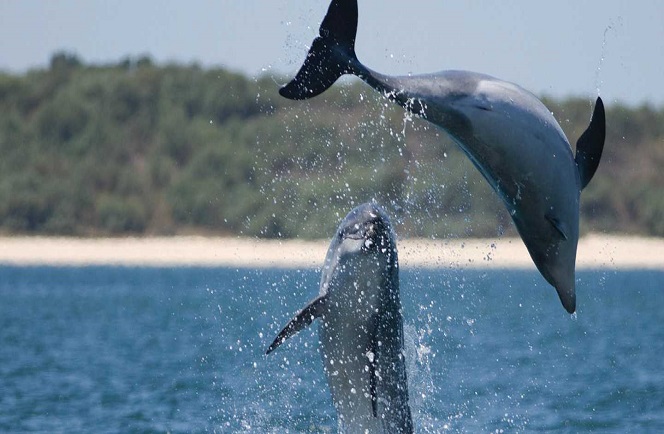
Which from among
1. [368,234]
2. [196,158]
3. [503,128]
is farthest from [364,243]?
[196,158]

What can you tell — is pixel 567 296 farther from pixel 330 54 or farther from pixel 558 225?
pixel 330 54

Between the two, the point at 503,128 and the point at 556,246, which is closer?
the point at 503,128

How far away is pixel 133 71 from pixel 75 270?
15.3 metres

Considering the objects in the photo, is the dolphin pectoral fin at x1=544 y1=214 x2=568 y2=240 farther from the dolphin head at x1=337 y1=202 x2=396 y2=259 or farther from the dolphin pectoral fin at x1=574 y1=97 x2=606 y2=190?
the dolphin head at x1=337 y1=202 x2=396 y2=259

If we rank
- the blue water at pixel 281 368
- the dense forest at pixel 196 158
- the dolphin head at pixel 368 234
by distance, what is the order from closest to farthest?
the dolphin head at pixel 368 234 → the blue water at pixel 281 368 → the dense forest at pixel 196 158

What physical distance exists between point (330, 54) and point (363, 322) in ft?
8.67

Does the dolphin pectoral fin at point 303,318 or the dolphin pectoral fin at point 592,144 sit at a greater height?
the dolphin pectoral fin at point 592,144

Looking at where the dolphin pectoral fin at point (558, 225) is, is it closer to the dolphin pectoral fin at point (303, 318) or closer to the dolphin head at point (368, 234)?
the dolphin head at point (368, 234)

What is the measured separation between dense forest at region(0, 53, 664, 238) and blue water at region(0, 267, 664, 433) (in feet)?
79.3

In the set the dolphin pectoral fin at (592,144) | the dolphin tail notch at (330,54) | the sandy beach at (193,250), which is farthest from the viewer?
the sandy beach at (193,250)

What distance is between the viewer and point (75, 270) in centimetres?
9425

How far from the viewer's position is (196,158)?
291 feet

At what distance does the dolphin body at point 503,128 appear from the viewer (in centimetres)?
1066

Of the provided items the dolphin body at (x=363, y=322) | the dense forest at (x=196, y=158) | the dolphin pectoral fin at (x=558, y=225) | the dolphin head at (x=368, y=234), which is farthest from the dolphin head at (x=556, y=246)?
the dense forest at (x=196, y=158)
